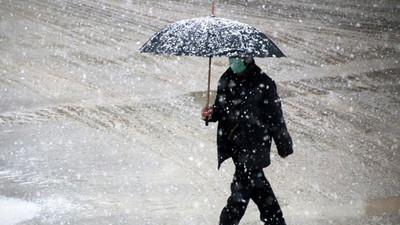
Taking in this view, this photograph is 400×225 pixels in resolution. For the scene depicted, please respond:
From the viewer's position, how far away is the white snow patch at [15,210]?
18.9 ft

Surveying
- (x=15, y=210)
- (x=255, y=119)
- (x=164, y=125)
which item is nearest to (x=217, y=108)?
(x=255, y=119)

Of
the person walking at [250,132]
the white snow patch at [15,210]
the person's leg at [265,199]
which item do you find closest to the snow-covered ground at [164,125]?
the white snow patch at [15,210]

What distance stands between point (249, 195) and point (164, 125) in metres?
3.61

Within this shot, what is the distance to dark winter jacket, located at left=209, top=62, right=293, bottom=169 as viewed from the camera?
4887 millimetres

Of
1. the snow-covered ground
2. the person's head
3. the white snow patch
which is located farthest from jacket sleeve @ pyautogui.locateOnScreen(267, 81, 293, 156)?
the white snow patch

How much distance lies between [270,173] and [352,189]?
0.90m

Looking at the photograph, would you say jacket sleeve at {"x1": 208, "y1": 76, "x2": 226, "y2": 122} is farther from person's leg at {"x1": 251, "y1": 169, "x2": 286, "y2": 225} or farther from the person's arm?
person's leg at {"x1": 251, "y1": 169, "x2": 286, "y2": 225}

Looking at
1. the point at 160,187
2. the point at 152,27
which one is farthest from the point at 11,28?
the point at 160,187

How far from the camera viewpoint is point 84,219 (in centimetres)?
579

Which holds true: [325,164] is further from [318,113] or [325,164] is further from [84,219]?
[84,219]

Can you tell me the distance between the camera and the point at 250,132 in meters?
4.91

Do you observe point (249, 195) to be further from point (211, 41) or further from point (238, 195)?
point (211, 41)

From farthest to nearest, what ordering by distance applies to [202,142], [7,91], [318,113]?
1. [7,91]
2. [318,113]
3. [202,142]

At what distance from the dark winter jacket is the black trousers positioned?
0.31ft
